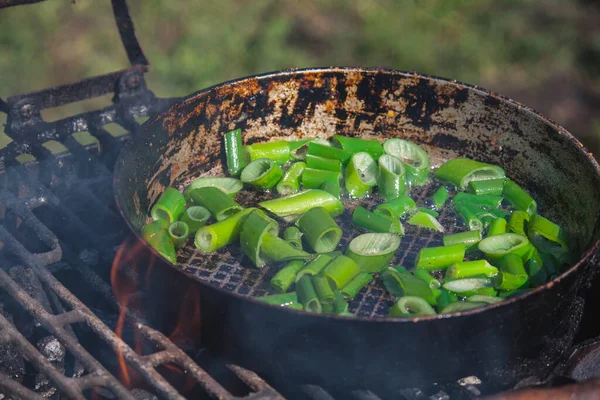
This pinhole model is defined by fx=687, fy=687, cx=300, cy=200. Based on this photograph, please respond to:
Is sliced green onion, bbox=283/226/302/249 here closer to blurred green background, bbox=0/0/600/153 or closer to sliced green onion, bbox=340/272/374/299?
sliced green onion, bbox=340/272/374/299

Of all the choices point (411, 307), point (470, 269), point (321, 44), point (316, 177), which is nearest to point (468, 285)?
point (470, 269)

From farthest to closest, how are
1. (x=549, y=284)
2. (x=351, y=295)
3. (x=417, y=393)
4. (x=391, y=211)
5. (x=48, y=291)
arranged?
(x=391, y=211) → (x=48, y=291) → (x=351, y=295) → (x=417, y=393) → (x=549, y=284)

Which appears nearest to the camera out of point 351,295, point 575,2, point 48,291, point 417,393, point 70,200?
point 417,393

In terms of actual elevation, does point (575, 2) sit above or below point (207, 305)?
→ above

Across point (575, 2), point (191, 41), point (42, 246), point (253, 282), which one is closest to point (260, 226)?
point (253, 282)

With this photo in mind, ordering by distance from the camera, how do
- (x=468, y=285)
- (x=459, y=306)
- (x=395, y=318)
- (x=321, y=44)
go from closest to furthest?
1. (x=395, y=318)
2. (x=459, y=306)
3. (x=468, y=285)
4. (x=321, y=44)

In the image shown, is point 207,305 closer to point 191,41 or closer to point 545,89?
point 191,41

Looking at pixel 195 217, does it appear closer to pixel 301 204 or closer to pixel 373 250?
pixel 301 204

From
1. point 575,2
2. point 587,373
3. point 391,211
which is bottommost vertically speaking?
point 587,373
